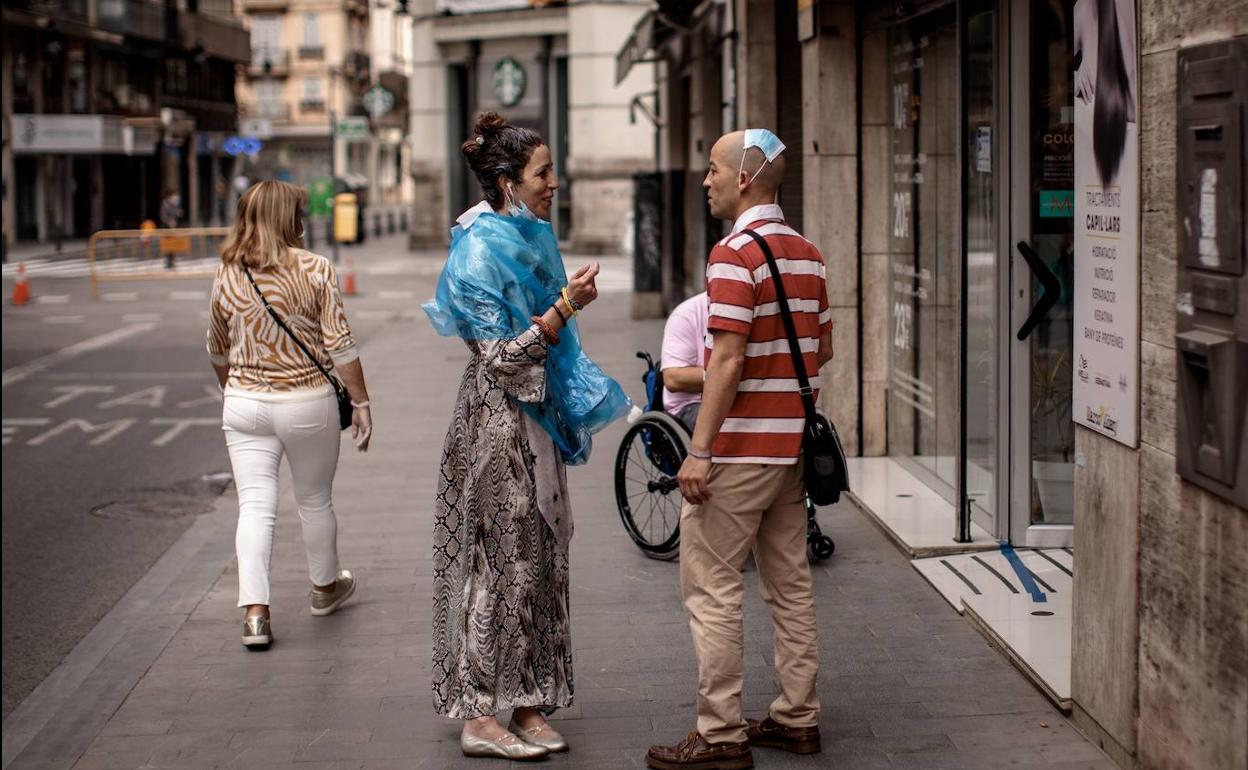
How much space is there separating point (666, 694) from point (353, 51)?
89.2m

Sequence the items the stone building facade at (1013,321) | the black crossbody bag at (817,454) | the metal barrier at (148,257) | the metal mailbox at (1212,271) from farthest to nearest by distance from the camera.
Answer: the metal barrier at (148,257) → the black crossbody bag at (817,454) → the stone building facade at (1013,321) → the metal mailbox at (1212,271)

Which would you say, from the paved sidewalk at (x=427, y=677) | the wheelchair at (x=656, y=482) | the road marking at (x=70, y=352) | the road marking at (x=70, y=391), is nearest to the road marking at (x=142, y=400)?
the road marking at (x=70, y=391)

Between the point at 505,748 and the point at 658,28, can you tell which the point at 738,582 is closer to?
the point at 505,748

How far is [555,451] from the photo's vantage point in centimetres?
539

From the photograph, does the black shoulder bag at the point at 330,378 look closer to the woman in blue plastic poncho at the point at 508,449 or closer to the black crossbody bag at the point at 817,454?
the woman in blue plastic poncho at the point at 508,449

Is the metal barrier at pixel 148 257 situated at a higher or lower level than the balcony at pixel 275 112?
lower

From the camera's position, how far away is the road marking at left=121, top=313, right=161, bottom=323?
80.1 feet

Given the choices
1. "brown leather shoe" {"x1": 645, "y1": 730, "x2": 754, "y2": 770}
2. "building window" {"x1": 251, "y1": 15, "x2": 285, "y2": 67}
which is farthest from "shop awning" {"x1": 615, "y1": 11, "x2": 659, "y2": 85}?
"building window" {"x1": 251, "y1": 15, "x2": 285, "y2": 67}

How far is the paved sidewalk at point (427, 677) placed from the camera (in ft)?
17.7

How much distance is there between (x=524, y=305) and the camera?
17.2 feet

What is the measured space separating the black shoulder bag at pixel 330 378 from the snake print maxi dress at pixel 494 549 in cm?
155

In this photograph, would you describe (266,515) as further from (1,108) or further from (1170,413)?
(1,108)

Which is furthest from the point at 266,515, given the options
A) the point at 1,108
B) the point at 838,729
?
the point at 1,108

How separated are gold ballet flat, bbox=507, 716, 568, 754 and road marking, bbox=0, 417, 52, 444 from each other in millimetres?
9286
